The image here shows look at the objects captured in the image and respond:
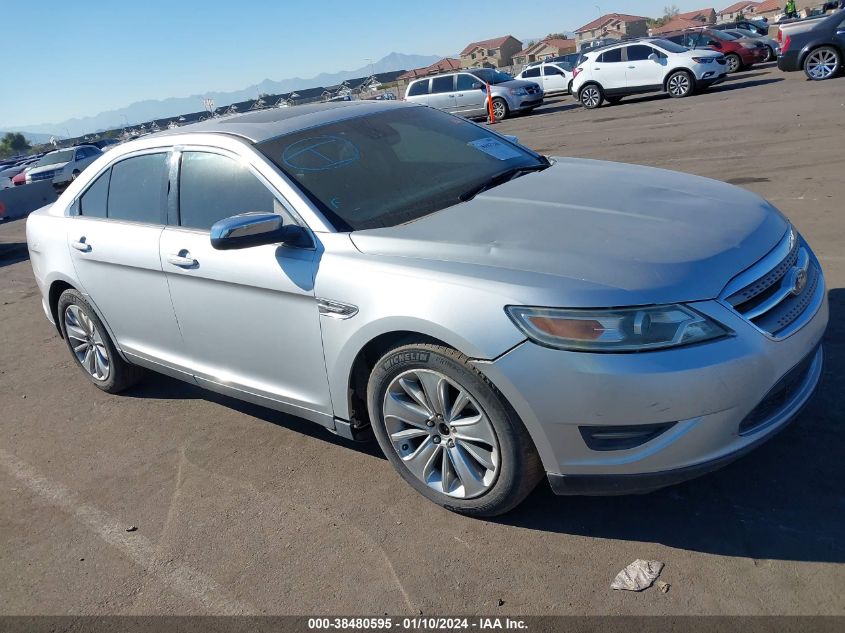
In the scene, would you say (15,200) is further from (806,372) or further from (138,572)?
(806,372)

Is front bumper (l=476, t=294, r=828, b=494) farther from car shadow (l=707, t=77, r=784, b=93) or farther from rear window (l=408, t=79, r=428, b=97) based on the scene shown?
rear window (l=408, t=79, r=428, b=97)

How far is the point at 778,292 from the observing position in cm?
283

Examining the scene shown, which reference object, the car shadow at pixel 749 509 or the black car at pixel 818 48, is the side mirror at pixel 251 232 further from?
the black car at pixel 818 48

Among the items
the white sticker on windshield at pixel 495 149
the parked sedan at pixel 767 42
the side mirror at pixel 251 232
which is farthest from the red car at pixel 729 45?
the side mirror at pixel 251 232

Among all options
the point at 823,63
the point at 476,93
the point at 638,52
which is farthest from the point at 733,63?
the point at 476,93

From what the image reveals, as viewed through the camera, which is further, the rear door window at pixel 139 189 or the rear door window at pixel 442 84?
the rear door window at pixel 442 84

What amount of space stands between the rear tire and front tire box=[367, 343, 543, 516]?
19.8 metres

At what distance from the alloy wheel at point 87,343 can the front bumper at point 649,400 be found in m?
3.35

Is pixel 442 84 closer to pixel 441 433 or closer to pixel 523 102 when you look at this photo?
pixel 523 102

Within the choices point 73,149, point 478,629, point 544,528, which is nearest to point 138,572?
point 478,629

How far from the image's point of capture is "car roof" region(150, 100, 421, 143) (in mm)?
3912

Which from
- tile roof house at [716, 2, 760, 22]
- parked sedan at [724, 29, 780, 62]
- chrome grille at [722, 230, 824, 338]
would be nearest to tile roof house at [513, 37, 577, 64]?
tile roof house at [716, 2, 760, 22]

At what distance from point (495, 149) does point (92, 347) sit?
122 inches

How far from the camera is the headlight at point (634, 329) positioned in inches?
100
